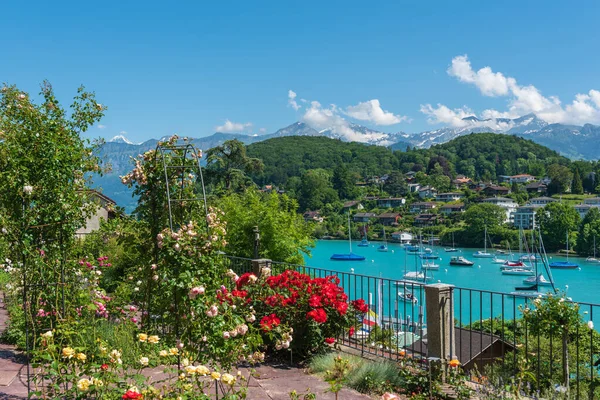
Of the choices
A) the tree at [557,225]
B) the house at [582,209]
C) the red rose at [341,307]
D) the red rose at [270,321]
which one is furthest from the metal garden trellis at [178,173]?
the house at [582,209]

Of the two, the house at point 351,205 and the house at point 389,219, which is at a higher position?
the house at point 351,205

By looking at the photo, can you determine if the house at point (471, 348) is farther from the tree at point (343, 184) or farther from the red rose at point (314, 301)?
the tree at point (343, 184)

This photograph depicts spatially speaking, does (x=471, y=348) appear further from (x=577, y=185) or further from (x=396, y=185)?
(x=396, y=185)

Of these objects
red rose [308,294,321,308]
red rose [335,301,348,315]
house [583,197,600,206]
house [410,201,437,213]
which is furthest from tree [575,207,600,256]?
red rose [308,294,321,308]

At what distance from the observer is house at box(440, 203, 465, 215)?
348ft

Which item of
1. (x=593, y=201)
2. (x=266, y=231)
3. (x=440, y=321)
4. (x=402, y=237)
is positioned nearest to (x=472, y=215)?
(x=402, y=237)

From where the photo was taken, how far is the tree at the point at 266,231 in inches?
454

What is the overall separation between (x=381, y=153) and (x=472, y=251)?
8100cm

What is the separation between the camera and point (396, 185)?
134 m

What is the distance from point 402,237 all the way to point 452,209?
18.2 metres

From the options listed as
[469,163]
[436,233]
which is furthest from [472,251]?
[469,163]

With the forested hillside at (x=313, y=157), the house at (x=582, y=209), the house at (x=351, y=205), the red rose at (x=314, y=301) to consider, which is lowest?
the house at (x=582, y=209)

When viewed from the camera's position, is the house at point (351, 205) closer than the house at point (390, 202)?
Yes

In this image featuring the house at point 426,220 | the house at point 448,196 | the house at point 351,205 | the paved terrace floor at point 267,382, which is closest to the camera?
the paved terrace floor at point 267,382
